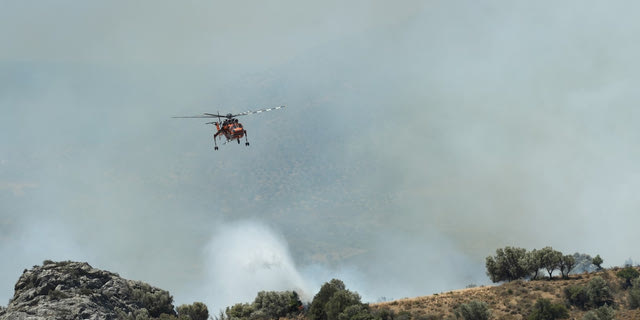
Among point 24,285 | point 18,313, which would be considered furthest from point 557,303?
point 24,285

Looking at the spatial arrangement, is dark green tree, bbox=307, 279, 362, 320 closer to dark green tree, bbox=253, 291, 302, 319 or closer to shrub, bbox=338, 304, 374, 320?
shrub, bbox=338, 304, 374, 320

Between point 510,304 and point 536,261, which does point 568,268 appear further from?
point 510,304

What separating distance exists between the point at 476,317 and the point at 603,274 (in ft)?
122

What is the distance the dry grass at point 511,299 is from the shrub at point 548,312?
192 cm

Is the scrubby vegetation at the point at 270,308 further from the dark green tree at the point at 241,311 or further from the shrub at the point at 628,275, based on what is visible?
the shrub at the point at 628,275

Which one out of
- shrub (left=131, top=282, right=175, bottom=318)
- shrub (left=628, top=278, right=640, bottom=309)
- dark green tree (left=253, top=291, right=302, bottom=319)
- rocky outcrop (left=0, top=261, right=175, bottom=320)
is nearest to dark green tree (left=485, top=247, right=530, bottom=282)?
shrub (left=628, top=278, right=640, bottom=309)

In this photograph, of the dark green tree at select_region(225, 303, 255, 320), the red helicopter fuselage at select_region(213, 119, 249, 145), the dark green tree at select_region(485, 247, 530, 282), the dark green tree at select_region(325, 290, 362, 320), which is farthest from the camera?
the dark green tree at select_region(485, 247, 530, 282)

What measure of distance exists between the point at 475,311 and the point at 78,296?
81.1 metres

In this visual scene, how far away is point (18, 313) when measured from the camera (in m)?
116

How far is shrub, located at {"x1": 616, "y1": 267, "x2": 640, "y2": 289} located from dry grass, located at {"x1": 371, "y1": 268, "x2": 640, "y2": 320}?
963mm

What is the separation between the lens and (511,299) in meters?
118

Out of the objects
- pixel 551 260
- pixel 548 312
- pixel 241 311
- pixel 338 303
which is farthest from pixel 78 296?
pixel 551 260

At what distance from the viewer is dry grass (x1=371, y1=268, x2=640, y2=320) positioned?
4337 inches

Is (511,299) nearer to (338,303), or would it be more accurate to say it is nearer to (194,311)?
(338,303)
